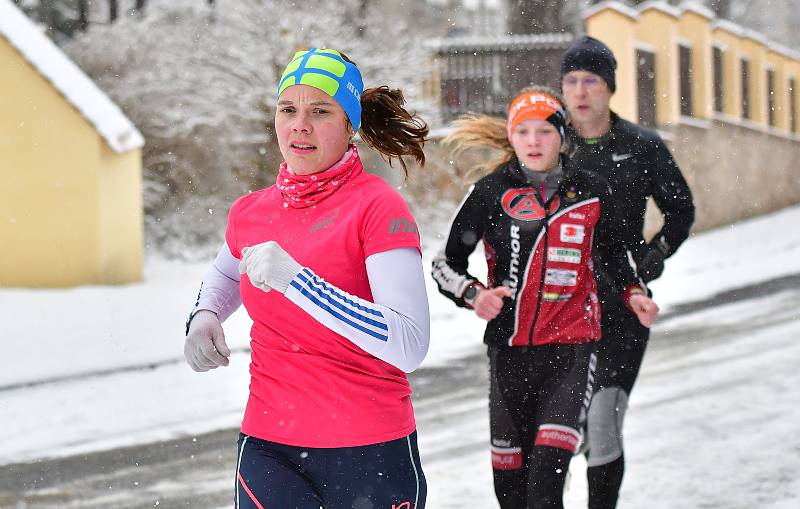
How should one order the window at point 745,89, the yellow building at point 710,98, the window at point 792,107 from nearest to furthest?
the yellow building at point 710,98, the window at point 745,89, the window at point 792,107

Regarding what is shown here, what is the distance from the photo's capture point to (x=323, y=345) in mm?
3033

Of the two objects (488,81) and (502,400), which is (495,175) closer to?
(502,400)

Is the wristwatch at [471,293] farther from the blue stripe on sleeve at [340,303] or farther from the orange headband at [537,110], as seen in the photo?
the blue stripe on sleeve at [340,303]

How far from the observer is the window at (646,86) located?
20.8 meters

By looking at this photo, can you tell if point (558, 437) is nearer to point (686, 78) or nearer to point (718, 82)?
point (686, 78)

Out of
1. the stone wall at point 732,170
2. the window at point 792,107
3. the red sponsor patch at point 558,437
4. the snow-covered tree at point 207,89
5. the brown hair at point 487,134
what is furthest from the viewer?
the window at point 792,107

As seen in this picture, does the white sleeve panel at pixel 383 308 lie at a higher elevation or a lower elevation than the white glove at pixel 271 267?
lower

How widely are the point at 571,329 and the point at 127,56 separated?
15.3 meters

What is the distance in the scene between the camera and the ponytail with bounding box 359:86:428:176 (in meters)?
3.39

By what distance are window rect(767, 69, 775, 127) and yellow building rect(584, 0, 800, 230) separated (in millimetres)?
23

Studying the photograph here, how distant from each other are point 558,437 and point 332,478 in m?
1.59

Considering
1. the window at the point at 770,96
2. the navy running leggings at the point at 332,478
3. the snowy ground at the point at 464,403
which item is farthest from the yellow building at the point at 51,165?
the window at the point at 770,96

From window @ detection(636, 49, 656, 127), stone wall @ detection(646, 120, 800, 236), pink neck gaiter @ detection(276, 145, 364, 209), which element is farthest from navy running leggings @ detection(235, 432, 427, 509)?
window @ detection(636, 49, 656, 127)

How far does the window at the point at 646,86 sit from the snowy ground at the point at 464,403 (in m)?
5.53
